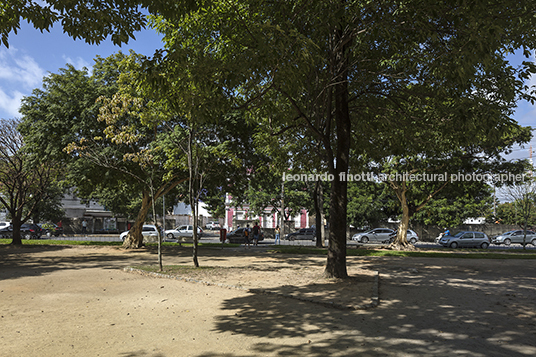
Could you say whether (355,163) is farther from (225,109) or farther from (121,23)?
(121,23)

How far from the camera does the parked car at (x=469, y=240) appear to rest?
30641mm

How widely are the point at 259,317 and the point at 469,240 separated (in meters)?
29.8

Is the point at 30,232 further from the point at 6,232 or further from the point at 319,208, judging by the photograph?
the point at 319,208

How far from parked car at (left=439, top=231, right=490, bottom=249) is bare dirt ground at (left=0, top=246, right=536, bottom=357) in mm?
20893

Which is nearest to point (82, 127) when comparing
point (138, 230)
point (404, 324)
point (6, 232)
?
point (138, 230)

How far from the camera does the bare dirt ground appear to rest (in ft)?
16.6

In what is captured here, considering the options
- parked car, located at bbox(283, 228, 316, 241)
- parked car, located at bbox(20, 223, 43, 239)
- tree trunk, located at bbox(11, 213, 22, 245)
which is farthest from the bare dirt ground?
parked car, located at bbox(283, 228, 316, 241)

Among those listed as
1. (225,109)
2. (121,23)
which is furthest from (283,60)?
(121,23)

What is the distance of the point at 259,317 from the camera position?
261 inches

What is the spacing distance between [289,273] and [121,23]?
29.1 feet

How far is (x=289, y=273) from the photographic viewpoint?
12.5 meters

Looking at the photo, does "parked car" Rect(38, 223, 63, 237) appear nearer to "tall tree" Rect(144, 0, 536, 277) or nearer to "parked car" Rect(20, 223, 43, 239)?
"parked car" Rect(20, 223, 43, 239)

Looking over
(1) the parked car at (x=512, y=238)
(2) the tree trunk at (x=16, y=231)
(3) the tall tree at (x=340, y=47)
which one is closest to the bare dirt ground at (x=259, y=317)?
(3) the tall tree at (x=340, y=47)

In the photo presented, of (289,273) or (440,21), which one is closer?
(440,21)
